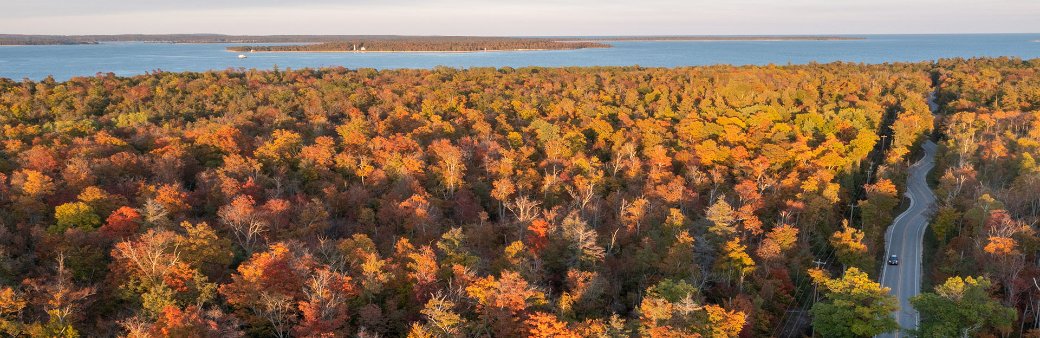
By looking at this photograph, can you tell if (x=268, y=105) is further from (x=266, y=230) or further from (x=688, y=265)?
(x=688, y=265)

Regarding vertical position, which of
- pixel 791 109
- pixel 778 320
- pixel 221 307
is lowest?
pixel 778 320

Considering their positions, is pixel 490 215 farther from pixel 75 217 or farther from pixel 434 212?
pixel 75 217

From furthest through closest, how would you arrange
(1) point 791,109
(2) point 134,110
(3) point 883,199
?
(1) point 791,109
(2) point 134,110
(3) point 883,199

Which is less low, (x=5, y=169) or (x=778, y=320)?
(x=5, y=169)

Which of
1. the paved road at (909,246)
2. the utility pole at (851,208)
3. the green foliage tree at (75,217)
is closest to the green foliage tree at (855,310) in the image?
the paved road at (909,246)

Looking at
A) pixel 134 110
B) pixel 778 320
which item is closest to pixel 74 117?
pixel 134 110

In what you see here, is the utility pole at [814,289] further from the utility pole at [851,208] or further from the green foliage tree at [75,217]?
the green foliage tree at [75,217]
